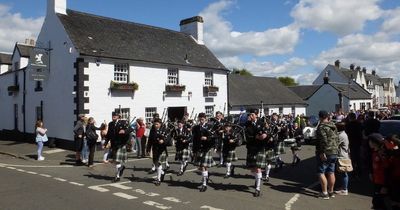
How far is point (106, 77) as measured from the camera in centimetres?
1991

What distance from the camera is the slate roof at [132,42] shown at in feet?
66.4

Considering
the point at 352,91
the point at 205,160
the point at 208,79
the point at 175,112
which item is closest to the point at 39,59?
the point at 175,112

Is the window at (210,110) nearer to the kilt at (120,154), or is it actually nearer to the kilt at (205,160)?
the kilt at (120,154)

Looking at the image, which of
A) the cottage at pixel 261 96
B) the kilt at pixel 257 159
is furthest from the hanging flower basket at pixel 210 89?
the kilt at pixel 257 159

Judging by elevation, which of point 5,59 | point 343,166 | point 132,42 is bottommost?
point 343,166

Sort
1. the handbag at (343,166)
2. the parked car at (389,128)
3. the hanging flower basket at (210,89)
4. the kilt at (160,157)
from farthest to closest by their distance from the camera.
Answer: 1. the hanging flower basket at (210,89)
2. the parked car at (389,128)
3. the kilt at (160,157)
4. the handbag at (343,166)

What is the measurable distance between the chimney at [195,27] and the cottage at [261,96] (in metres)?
5.14

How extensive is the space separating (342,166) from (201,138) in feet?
11.5

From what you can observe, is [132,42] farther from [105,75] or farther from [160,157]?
[160,157]

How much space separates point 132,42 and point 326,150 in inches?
656

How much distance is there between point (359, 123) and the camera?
11.2 m

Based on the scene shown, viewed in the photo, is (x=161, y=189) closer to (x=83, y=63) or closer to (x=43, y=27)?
(x=83, y=63)

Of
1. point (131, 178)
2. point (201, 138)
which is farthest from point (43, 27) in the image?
point (201, 138)

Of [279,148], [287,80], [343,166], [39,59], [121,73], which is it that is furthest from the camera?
[287,80]
